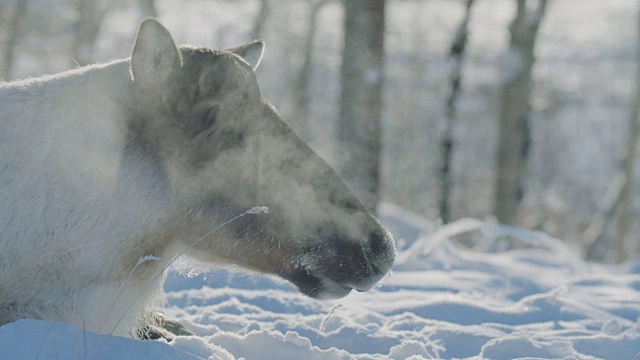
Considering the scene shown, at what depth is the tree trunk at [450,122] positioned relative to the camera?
1734cm

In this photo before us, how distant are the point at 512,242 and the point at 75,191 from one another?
12.5 metres

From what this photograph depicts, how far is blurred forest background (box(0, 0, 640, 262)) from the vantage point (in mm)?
10289

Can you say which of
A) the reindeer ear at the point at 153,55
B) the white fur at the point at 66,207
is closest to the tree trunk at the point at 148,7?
the white fur at the point at 66,207

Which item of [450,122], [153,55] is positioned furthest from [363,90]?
[450,122]

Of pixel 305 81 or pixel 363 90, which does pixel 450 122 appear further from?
pixel 305 81

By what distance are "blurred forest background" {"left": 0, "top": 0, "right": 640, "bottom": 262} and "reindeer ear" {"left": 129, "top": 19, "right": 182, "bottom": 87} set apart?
2.89 metres

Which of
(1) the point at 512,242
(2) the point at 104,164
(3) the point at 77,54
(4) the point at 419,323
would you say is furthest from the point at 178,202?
(3) the point at 77,54

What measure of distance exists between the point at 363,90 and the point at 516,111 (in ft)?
18.7

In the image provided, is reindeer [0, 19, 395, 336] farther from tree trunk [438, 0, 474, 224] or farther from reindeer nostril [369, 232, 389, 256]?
tree trunk [438, 0, 474, 224]

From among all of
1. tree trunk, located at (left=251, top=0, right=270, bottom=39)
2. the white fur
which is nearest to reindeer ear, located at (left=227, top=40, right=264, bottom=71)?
the white fur

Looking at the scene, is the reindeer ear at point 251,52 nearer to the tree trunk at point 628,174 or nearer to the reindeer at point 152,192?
the reindeer at point 152,192

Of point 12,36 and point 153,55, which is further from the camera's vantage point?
point 12,36

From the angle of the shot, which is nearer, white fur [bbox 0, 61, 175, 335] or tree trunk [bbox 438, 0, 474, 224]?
white fur [bbox 0, 61, 175, 335]

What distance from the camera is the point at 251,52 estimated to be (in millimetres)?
3902
